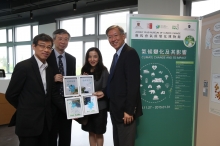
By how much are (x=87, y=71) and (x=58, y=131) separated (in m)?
0.86

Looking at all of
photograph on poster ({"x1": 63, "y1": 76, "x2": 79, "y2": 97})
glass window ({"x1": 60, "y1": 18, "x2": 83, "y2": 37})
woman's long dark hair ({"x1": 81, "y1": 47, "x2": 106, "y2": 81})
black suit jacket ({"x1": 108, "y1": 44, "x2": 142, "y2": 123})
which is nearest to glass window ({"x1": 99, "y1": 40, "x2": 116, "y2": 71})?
glass window ({"x1": 60, "y1": 18, "x2": 83, "y2": 37})

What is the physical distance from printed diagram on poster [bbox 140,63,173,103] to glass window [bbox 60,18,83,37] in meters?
5.52

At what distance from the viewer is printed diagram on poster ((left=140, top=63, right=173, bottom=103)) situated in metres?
2.15

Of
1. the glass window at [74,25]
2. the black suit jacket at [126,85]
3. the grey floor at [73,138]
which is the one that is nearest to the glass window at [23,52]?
the glass window at [74,25]

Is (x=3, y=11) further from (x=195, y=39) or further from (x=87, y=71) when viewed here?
(x=195, y=39)

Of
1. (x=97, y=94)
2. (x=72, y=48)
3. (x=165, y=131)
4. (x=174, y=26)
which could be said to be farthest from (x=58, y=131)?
(x=72, y=48)

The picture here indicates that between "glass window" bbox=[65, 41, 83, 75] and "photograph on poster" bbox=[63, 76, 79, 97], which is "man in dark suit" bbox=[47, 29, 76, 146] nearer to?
"photograph on poster" bbox=[63, 76, 79, 97]

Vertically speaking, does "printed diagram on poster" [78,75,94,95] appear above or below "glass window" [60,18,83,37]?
below

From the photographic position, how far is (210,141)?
1938 mm

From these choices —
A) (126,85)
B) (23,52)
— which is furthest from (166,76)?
(23,52)

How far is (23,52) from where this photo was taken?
8.84 m

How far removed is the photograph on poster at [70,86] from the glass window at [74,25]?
5531 millimetres

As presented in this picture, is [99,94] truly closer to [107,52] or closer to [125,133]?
[125,133]

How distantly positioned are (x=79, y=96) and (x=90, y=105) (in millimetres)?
178
